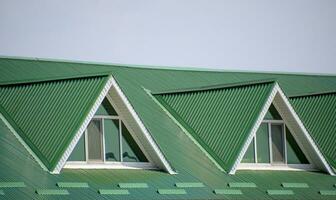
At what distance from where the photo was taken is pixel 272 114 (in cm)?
3816

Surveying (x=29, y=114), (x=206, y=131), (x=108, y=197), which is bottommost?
(x=108, y=197)

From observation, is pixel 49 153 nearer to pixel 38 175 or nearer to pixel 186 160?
pixel 38 175

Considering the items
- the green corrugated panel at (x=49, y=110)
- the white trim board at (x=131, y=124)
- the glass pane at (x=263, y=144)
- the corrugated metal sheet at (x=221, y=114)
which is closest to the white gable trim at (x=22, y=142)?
the green corrugated panel at (x=49, y=110)

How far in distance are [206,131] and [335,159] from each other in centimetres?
517

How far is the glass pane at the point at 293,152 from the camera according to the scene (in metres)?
38.4

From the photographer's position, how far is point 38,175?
3097cm

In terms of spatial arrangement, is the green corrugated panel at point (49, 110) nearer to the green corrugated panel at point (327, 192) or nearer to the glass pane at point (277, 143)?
the glass pane at point (277, 143)

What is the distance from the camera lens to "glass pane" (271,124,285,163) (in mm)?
38188

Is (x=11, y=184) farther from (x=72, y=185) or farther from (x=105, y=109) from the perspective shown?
(x=105, y=109)

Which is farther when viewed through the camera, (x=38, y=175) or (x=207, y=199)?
(x=207, y=199)

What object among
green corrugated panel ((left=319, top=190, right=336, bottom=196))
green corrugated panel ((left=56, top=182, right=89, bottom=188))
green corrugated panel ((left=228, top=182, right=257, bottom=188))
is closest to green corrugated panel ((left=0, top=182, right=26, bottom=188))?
green corrugated panel ((left=56, top=182, right=89, bottom=188))

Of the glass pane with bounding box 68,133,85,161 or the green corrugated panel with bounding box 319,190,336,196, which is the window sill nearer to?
the glass pane with bounding box 68,133,85,161

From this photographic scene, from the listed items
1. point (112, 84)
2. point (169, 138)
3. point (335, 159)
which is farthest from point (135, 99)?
point (335, 159)

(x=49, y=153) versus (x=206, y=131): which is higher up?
(x=206, y=131)
